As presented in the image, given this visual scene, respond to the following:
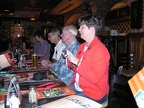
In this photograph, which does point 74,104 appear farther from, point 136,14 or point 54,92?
point 136,14

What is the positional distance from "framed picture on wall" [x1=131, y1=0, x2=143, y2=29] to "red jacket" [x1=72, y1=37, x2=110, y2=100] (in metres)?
3.05

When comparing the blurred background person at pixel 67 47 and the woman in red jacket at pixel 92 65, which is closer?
the woman in red jacket at pixel 92 65

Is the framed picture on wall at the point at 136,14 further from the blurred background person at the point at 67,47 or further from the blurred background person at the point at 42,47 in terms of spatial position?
the blurred background person at the point at 67,47

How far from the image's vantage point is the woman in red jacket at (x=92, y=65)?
1.60m

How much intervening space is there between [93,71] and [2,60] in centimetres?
130

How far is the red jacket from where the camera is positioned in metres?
1.59

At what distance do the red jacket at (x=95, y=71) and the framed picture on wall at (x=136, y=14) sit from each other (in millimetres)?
3052

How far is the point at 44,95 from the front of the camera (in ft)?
4.71

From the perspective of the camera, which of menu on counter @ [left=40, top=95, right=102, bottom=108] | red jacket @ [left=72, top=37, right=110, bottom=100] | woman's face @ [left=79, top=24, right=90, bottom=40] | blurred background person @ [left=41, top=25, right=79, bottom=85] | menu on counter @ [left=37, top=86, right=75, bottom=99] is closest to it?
menu on counter @ [left=40, top=95, right=102, bottom=108]

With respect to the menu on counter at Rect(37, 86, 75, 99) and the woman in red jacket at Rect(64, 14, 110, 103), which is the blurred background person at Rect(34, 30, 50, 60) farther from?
the menu on counter at Rect(37, 86, 75, 99)

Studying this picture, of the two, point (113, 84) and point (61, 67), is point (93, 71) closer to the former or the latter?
point (113, 84)

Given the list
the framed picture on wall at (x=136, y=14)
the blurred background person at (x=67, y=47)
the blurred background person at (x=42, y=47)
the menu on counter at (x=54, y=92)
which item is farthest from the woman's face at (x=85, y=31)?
the framed picture on wall at (x=136, y=14)

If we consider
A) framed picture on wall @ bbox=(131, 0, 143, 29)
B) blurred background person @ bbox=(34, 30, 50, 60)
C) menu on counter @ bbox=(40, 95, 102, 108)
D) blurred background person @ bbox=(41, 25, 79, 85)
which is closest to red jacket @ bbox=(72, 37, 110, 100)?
menu on counter @ bbox=(40, 95, 102, 108)

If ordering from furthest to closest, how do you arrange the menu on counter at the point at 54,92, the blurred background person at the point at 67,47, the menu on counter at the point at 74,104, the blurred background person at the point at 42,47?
the blurred background person at the point at 42,47, the blurred background person at the point at 67,47, the menu on counter at the point at 54,92, the menu on counter at the point at 74,104
